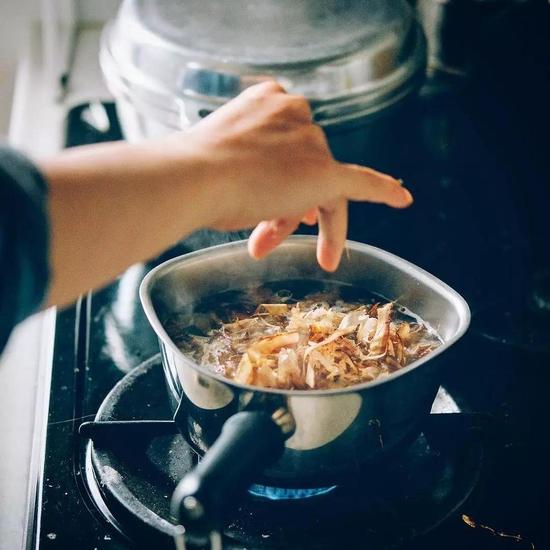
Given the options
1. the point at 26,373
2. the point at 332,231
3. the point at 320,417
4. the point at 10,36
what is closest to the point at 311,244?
the point at 332,231

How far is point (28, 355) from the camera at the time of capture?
794 millimetres

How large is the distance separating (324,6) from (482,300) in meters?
0.37

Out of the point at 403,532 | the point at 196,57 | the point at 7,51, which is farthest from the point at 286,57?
the point at 7,51

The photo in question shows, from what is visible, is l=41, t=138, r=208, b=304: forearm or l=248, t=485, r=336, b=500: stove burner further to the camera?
l=248, t=485, r=336, b=500: stove burner

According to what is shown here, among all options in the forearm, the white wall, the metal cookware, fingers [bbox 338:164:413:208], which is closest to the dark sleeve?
the forearm

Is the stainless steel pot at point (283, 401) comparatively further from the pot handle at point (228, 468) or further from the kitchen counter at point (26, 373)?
the kitchen counter at point (26, 373)

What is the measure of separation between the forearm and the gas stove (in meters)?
0.22

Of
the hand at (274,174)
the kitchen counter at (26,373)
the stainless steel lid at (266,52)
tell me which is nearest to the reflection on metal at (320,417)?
the hand at (274,174)

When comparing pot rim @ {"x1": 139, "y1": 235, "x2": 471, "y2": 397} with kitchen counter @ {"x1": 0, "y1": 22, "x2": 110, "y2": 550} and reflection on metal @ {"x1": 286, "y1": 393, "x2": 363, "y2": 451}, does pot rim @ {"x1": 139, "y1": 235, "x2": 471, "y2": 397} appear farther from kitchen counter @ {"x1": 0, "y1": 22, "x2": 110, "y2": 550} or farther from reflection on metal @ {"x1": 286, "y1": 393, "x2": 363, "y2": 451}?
kitchen counter @ {"x1": 0, "y1": 22, "x2": 110, "y2": 550}

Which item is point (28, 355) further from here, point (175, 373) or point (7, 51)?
point (7, 51)

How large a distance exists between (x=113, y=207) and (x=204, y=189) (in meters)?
0.07

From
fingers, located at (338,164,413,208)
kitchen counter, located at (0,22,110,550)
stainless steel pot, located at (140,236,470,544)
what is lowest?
kitchen counter, located at (0,22,110,550)

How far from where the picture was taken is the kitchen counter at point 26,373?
2.10 feet

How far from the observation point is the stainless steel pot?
1.56ft
